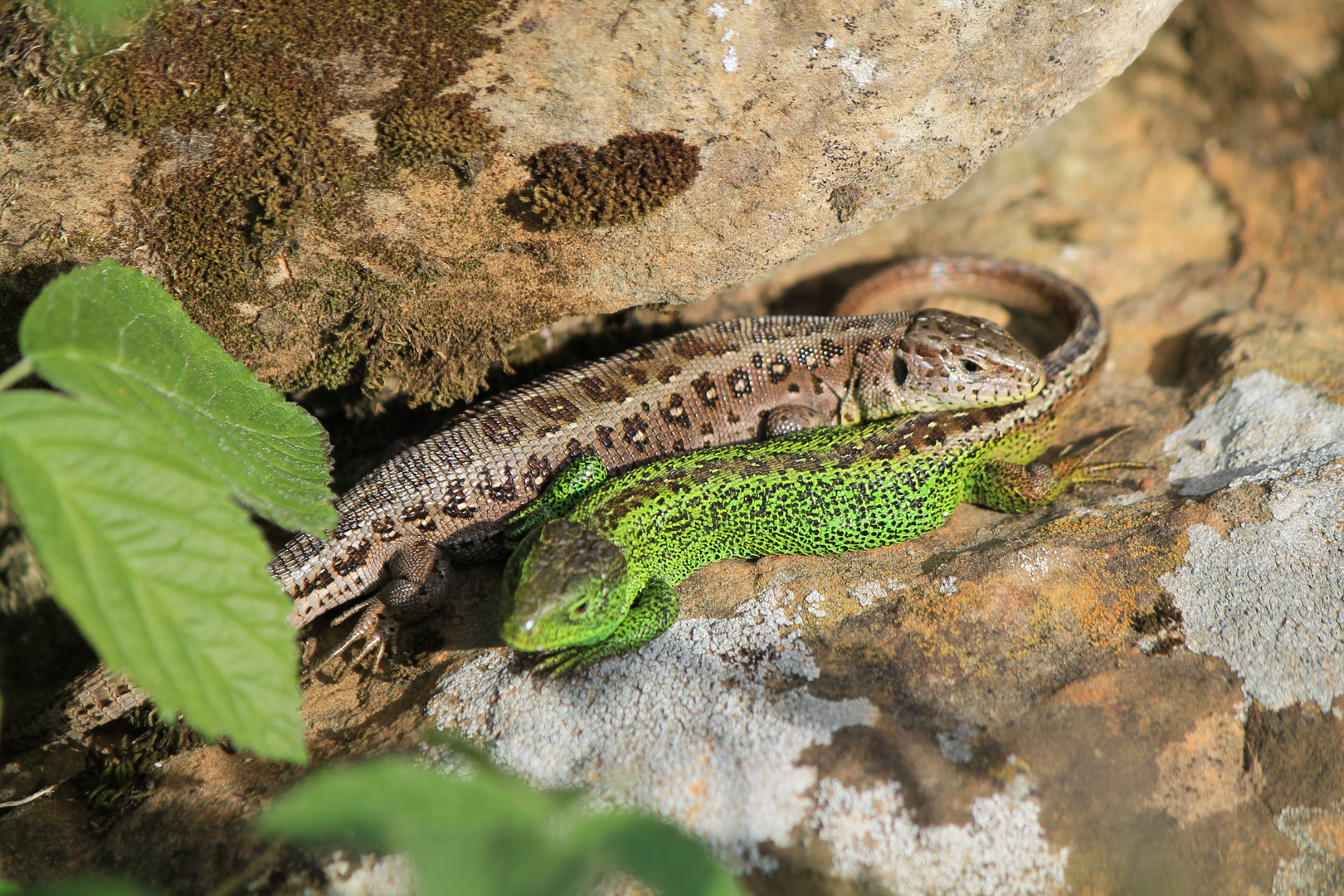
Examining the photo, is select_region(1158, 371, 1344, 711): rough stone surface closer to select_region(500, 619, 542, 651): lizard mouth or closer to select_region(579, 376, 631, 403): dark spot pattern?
select_region(500, 619, 542, 651): lizard mouth

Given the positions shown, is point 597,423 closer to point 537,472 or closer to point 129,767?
point 537,472

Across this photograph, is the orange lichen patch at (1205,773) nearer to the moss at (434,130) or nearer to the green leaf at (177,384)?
the green leaf at (177,384)

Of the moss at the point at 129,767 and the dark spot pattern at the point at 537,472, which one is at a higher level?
the dark spot pattern at the point at 537,472

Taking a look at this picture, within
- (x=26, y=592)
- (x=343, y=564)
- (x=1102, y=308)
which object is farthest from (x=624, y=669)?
(x=1102, y=308)

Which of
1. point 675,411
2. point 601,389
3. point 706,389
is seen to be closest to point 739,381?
point 706,389

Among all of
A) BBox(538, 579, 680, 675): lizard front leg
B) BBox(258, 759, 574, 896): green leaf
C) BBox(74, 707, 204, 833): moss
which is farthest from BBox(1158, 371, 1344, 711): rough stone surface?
BBox(74, 707, 204, 833): moss

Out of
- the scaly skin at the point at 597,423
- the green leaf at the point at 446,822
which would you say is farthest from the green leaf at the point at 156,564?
the scaly skin at the point at 597,423
